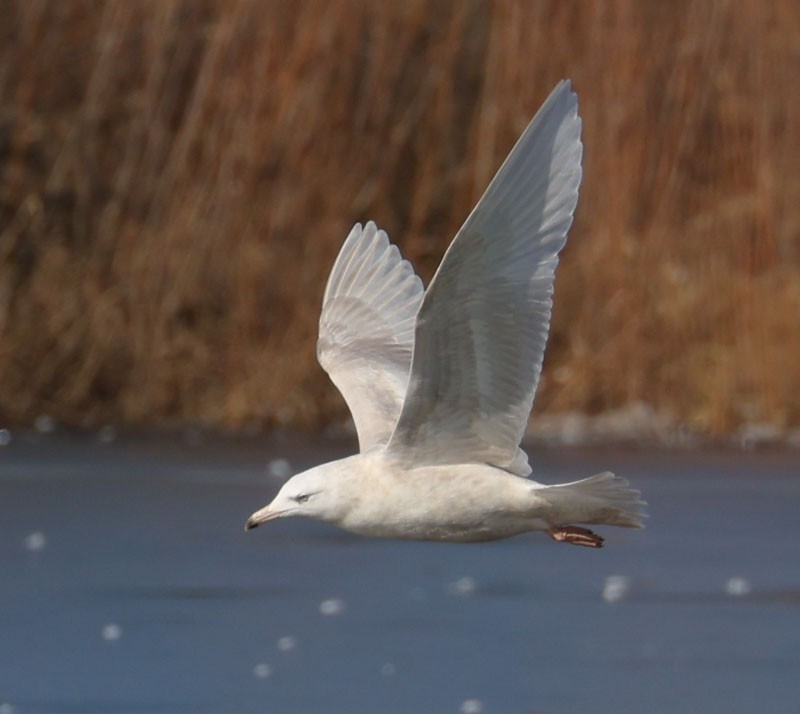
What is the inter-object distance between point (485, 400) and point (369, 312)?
99cm

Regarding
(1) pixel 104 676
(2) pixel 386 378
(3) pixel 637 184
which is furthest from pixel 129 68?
(2) pixel 386 378

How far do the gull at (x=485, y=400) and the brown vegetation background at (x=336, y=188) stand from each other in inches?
181

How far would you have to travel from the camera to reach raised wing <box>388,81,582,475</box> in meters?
4.11

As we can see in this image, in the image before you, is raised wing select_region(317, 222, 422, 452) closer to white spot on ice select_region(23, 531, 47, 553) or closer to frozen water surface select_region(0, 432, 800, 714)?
frozen water surface select_region(0, 432, 800, 714)

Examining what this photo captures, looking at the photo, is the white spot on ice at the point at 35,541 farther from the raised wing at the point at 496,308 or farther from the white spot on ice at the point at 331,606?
the raised wing at the point at 496,308

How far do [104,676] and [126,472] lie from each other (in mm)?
2873

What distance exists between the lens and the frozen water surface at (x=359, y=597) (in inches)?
238

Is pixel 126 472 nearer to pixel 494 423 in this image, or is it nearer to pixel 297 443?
pixel 297 443

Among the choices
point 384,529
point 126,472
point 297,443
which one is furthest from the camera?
point 297,443

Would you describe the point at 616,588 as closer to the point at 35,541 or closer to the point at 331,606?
the point at 331,606

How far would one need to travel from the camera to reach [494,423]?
4.50 m

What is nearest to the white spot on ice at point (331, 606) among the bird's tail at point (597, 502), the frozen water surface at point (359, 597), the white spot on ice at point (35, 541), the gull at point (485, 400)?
the frozen water surface at point (359, 597)

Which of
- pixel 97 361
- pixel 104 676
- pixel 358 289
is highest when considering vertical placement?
pixel 358 289

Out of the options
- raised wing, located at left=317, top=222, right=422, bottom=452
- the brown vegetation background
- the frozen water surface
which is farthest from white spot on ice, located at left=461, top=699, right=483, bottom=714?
the brown vegetation background
